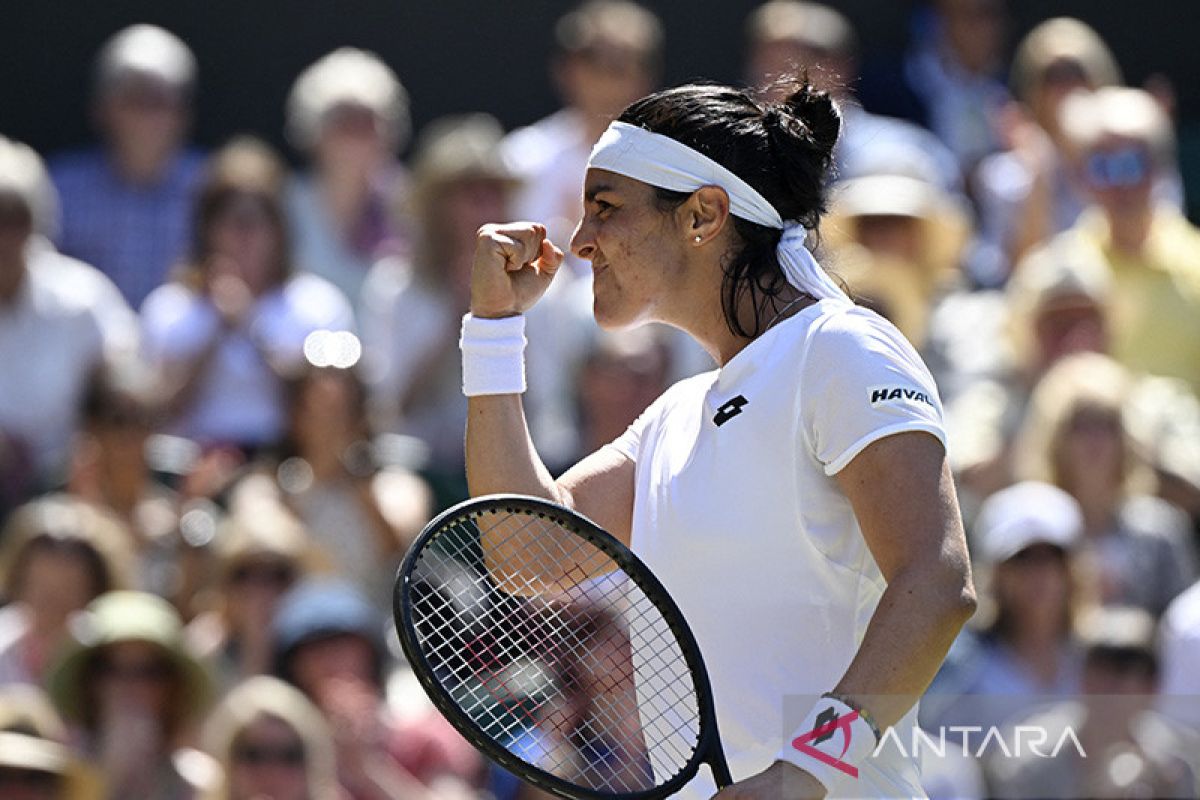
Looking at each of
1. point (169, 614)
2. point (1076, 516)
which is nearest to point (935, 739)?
point (1076, 516)

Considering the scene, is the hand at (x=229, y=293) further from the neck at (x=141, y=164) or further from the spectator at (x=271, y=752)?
the spectator at (x=271, y=752)

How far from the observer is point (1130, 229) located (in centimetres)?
753

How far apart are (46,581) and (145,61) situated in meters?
2.51

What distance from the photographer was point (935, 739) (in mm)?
5355

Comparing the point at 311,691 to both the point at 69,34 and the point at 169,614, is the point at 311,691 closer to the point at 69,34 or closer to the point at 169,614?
the point at 169,614

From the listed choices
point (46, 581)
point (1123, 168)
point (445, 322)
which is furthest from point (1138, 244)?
point (46, 581)

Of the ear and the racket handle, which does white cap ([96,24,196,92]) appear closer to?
the ear

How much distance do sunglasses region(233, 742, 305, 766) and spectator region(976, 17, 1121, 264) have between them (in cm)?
389

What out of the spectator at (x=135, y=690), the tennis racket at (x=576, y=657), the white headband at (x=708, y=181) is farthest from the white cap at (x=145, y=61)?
the white headband at (x=708, y=181)

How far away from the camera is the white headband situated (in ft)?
10.00

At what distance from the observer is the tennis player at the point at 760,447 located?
268 centimetres

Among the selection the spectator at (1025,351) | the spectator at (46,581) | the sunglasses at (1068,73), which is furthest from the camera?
the sunglasses at (1068,73)

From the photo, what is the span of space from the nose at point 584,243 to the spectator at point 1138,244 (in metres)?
4.53

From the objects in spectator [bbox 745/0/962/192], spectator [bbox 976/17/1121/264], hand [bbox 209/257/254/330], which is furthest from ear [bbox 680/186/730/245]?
spectator [bbox 976/17/1121/264]
